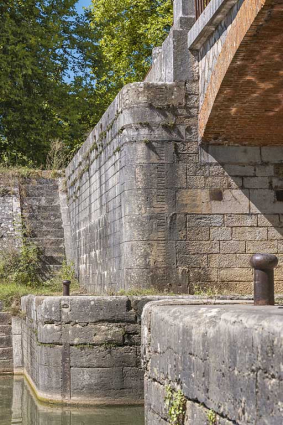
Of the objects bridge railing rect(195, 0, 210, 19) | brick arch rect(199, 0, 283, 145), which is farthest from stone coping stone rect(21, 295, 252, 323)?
bridge railing rect(195, 0, 210, 19)

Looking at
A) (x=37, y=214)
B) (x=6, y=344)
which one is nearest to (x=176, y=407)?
(x=6, y=344)

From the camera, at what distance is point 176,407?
4.80 metres

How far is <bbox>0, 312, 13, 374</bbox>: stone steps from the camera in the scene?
12403 mm

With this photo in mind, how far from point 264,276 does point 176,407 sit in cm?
94

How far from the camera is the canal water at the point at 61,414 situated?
8.21m

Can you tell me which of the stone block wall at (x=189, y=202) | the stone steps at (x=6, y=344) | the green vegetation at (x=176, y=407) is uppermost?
the stone block wall at (x=189, y=202)

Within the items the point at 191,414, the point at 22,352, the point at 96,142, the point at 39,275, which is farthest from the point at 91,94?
the point at 191,414

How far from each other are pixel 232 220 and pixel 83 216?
220 inches

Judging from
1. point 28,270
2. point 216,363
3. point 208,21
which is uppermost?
point 208,21

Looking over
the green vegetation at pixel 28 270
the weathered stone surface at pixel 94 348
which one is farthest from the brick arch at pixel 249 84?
the green vegetation at pixel 28 270

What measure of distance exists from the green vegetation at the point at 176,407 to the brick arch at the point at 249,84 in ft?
13.6

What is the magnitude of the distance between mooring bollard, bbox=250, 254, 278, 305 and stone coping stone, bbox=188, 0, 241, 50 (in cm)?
498

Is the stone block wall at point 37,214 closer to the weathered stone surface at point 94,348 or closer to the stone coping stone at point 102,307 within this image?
the weathered stone surface at point 94,348

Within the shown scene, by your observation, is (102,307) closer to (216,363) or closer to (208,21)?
(208,21)
